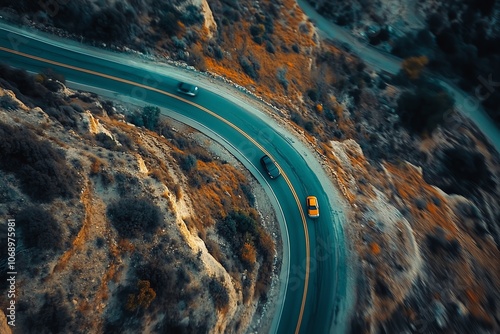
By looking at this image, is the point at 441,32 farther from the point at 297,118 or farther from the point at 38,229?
the point at 38,229

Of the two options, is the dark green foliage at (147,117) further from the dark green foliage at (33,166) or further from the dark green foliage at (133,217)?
the dark green foliage at (33,166)

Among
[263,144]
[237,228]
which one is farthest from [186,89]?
[237,228]

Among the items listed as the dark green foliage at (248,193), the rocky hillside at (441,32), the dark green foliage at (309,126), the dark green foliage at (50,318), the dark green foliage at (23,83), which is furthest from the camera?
the rocky hillside at (441,32)

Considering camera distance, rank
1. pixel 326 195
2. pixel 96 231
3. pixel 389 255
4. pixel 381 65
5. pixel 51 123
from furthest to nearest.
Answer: pixel 381 65 → pixel 326 195 → pixel 389 255 → pixel 51 123 → pixel 96 231

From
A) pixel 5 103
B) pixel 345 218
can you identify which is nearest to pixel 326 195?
pixel 345 218

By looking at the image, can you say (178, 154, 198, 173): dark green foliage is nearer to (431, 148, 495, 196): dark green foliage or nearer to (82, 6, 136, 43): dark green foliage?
(82, 6, 136, 43): dark green foliage

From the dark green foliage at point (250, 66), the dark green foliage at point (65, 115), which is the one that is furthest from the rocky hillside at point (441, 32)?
the dark green foliage at point (65, 115)

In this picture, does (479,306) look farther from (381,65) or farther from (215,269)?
(381,65)
